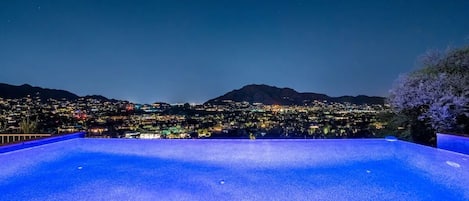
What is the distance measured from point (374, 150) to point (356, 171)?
1.29 m

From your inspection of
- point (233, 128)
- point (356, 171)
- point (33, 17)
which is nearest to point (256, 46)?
point (233, 128)

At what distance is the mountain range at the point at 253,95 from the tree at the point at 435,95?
566cm

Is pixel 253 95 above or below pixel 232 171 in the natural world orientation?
above

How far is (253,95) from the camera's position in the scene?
1716 cm

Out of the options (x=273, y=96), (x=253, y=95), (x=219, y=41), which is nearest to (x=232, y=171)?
(x=219, y=41)

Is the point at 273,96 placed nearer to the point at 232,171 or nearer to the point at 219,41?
the point at 219,41

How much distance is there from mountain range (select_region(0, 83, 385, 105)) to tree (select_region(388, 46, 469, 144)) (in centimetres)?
566

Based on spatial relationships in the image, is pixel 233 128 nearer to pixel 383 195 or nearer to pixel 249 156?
pixel 249 156

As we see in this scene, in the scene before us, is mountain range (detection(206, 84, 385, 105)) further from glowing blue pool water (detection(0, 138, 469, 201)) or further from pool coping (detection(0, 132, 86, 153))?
pool coping (detection(0, 132, 86, 153))

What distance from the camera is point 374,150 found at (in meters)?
6.56

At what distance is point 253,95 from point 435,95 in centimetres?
1067

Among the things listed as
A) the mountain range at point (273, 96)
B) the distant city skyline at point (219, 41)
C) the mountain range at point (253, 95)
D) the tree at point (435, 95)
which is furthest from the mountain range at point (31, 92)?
the tree at point (435, 95)

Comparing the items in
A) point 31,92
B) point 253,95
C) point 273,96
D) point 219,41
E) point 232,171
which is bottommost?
point 232,171

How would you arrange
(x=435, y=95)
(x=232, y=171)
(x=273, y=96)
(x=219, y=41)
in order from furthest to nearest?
(x=273, y=96)
(x=219, y=41)
(x=435, y=95)
(x=232, y=171)
